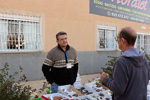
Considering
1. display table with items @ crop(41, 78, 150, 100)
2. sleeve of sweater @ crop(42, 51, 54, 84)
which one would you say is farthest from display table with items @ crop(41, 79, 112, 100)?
sleeve of sweater @ crop(42, 51, 54, 84)

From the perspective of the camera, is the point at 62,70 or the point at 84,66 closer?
the point at 62,70

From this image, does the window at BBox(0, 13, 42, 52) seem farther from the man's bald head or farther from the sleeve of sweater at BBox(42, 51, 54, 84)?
the man's bald head

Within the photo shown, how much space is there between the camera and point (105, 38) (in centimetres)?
908

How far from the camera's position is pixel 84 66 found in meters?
7.88

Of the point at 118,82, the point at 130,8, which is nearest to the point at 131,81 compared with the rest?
the point at 118,82

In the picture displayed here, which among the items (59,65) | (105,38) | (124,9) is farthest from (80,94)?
(124,9)

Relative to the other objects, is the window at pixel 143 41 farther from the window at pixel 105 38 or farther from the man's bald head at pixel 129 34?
the man's bald head at pixel 129 34

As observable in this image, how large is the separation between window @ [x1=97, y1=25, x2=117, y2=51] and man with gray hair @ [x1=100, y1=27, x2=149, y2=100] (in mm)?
6957

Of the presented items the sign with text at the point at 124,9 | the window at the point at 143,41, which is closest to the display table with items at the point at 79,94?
the sign with text at the point at 124,9

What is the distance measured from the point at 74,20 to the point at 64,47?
15.5 ft

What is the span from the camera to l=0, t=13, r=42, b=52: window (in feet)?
19.0

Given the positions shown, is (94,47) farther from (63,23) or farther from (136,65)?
(136,65)

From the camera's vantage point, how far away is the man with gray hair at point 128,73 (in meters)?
1.51

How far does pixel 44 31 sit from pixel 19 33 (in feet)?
3.28
